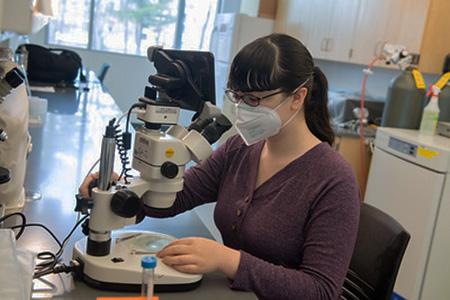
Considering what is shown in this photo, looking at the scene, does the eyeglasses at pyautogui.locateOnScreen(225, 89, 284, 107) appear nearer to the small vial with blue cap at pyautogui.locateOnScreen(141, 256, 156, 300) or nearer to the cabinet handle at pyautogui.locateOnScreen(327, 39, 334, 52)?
the small vial with blue cap at pyautogui.locateOnScreen(141, 256, 156, 300)

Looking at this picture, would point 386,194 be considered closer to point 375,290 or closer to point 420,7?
point 420,7

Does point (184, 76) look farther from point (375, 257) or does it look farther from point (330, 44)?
point (330, 44)

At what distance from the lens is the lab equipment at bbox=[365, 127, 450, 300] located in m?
2.44

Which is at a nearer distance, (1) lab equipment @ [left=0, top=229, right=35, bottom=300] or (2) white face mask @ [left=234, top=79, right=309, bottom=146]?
(1) lab equipment @ [left=0, top=229, right=35, bottom=300]

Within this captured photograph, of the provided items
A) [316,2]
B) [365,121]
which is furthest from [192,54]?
[316,2]

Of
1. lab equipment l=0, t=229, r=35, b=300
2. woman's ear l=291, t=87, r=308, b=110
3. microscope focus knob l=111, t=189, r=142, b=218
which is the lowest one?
lab equipment l=0, t=229, r=35, b=300

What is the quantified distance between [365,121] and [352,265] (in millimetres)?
2049

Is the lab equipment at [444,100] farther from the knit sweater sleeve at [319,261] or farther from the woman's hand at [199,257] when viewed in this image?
the woman's hand at [199,257]

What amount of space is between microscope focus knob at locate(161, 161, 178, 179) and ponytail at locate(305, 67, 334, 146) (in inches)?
16.9

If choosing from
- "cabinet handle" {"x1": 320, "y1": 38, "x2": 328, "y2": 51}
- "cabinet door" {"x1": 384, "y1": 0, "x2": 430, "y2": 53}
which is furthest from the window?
"cabinet door" {"x1": 384, "y1": 0, "x2": 430, "y2": 53}

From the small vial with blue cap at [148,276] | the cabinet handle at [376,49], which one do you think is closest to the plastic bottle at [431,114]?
the cabinet handle at [376,49]

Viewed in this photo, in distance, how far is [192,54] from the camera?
1040 millimetres

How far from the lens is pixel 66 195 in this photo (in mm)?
1570

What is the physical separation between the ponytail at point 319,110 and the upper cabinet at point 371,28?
2.22 meters
